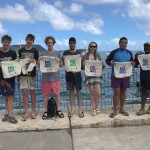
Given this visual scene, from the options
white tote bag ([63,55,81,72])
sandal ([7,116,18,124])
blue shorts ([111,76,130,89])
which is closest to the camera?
sandal ([7,116,18,124])

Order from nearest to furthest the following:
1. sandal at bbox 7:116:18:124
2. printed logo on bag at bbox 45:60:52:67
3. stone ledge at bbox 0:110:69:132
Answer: stone ledge at bbox 0:110:69:132, sandal at bbox 7:116:18:124, printed logo on bag at bbox 45:60:52:67

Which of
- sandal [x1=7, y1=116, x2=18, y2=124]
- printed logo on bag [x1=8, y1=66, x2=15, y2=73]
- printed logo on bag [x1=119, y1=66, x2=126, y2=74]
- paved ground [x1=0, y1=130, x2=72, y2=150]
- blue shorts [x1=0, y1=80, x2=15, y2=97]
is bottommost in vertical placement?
paved ground [x1=0, y1=130, x2=72, y2=150]

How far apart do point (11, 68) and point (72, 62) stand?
1.49 metres

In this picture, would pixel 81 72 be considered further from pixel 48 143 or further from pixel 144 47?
pixel 48 143

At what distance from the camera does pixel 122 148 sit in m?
6.75

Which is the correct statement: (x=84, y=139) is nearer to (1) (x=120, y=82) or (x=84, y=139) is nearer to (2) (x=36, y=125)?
(2) (x=36, y=125)

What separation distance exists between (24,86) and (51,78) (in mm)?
688

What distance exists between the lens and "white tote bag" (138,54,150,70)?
8.59m

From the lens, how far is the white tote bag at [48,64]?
8.45 meters

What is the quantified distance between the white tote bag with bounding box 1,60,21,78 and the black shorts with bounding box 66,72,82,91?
127 centimetres

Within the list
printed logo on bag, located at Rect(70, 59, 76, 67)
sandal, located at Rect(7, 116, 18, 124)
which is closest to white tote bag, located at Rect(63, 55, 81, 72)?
printed logo on bag, located at Rect(70, 59, 76, 67)

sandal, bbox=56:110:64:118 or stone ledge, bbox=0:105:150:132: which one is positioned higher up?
sandal, bbox=56:110:64:118

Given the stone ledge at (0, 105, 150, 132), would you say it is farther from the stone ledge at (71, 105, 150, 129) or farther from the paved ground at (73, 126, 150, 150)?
the paved ground at (73, 126, 150, 150)

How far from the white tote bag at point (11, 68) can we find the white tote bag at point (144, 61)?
Result: 3001mm
